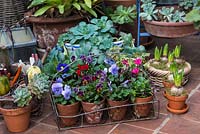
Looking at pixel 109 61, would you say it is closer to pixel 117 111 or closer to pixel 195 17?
pixel 117 111

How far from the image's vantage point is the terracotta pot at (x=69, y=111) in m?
2.03

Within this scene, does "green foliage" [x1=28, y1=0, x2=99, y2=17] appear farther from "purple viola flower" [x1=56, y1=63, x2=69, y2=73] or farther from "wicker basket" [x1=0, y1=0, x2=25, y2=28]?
"purple viola flower" [x1=56, y1=63, x2=69, y2=73]

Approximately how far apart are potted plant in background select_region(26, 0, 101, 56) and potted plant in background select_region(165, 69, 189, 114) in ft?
3.37

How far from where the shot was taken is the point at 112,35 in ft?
9.43

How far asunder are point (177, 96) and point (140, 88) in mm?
274

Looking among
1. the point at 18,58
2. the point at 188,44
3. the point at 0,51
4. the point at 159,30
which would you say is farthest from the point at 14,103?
the point at 188,44

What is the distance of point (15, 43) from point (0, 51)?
9.5 inches

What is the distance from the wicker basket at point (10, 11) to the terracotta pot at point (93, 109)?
126 centimetres

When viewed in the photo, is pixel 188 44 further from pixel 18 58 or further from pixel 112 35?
pixel 18 58

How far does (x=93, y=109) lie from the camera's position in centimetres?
204

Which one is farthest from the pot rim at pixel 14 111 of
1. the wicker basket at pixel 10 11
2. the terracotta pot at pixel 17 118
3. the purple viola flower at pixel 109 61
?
the wicker basket at pixel 10 11

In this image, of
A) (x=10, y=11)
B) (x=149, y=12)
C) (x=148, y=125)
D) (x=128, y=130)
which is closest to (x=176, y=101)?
(x=148, y=125)

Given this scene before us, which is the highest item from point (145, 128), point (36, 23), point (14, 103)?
point (36, 23)

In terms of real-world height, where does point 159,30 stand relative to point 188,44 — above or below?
above
